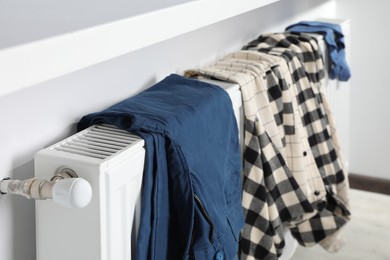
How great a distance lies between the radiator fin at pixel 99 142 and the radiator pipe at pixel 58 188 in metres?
0.05

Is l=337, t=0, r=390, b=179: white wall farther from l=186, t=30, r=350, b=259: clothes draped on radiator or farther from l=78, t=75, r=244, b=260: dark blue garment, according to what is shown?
l=78, t=75, r=244, b=260: dark blue garment

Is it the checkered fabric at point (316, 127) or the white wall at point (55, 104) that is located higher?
the white wall at point (55, 104)

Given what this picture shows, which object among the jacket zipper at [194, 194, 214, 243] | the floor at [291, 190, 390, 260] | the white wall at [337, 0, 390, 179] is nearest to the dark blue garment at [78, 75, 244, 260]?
the jacket zipper at [194, 194, 214, 243]

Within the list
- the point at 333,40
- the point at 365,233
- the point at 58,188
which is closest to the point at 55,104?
the point at 58,188

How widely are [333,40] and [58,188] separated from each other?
1192mm

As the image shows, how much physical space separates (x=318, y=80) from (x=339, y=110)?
46cm

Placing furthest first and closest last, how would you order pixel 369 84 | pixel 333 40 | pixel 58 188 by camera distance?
pixel 369 84
pixel 333 40
pixel 58 188

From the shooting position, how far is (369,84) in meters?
2.24

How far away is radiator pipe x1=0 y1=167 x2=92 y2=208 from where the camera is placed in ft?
2.33

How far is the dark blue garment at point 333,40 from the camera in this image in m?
1.70

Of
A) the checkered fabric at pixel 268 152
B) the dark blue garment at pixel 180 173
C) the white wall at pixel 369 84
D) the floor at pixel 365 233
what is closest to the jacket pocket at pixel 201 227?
the dark blue garment at pixel 180 173

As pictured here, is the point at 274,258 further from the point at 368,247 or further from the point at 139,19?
the point at 368,247

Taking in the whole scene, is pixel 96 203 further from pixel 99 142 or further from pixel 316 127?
pixel 316 127

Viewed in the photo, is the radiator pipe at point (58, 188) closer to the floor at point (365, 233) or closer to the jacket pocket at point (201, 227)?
the jacket pocket at point (201, 227)
